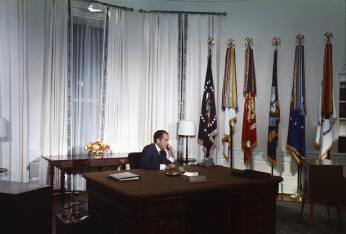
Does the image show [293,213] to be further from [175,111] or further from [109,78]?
[109,78]

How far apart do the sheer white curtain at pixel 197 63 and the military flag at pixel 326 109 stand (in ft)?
6.26

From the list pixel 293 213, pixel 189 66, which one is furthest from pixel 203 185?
pixel 189 66

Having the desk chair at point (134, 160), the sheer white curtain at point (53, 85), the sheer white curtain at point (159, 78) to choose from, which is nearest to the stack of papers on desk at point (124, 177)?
the desk chair at point (134, 160)

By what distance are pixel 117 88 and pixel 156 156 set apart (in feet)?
7.87

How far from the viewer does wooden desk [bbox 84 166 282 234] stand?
124 inches

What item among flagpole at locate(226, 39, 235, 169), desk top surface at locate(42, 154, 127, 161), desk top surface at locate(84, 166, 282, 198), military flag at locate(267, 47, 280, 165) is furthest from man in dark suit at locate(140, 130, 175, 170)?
Result: military flag at locate(267, 47, 280, 165)

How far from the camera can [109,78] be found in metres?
6.65

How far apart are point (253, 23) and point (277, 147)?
7.99 ft

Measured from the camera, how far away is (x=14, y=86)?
5395mm

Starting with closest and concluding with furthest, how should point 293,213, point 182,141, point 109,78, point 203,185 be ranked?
point 203,185, point 293,213, point 109,78, point 182,141

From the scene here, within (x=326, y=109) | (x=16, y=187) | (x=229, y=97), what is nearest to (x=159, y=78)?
(x=229, y=97)

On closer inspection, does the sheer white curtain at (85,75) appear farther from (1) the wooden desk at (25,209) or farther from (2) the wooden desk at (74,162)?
(1) the wooden desk at (25,209)

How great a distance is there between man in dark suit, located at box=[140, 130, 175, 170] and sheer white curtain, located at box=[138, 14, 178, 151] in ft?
6.77

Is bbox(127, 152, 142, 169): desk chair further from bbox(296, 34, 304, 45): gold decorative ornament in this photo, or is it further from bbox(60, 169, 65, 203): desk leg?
bbox(296, 34, 304, 45): gold decorative ornament
